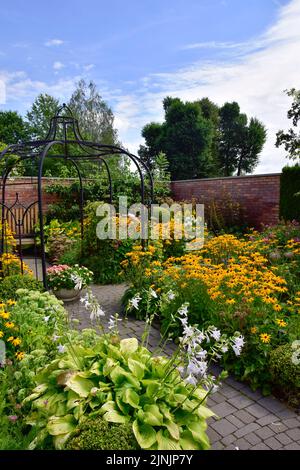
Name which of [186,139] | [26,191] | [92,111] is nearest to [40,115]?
[92,111]

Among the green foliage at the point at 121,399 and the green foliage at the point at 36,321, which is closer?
the green foliage at the point at 121,399

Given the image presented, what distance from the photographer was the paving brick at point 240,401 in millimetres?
2678

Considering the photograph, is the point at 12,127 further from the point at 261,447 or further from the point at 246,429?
the point at 261,447

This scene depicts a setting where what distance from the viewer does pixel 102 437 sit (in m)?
1.76

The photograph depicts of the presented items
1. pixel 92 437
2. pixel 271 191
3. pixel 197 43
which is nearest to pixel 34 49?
pixel 197 43

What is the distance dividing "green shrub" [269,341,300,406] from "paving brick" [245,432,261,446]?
520 mm

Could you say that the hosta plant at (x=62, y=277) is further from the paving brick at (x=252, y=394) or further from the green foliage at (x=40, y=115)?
the green foliage at (x=40, y=115)

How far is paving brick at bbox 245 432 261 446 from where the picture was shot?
2285 mm

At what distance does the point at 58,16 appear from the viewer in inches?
138

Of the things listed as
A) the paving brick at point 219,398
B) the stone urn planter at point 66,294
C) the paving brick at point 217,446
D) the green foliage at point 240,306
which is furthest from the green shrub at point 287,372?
the stone urn planter at point 66,294

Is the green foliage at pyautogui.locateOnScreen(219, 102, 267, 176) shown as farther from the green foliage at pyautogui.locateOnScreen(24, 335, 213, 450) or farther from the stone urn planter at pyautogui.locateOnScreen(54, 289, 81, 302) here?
the green foliage at pyautogui.locateOnScreen(24, 335, 213, 450)

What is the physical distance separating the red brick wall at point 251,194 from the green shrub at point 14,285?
6.44m
